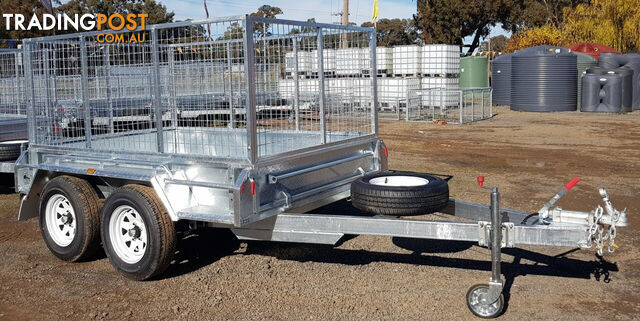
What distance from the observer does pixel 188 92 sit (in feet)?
24.7

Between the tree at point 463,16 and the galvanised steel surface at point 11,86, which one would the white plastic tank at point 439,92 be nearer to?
the galvanised steel surface at point 11,86

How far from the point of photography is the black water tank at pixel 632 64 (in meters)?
24.3

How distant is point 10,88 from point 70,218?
528 centimetres

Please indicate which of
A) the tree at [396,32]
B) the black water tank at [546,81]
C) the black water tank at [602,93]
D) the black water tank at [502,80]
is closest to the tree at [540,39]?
the black water tank at [502,80]

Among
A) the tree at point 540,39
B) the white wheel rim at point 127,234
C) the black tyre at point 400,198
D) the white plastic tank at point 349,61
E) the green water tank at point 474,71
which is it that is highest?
the tree at point 540,39

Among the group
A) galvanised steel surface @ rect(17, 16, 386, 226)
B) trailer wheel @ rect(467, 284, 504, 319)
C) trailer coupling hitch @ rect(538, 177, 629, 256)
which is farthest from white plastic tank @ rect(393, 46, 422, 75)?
trailer wheel @ rect(467, 284, 504, 319)

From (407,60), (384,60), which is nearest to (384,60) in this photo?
(384,60)

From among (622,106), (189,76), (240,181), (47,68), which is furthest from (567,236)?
(622,106)

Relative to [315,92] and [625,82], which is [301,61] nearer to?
[315,92]

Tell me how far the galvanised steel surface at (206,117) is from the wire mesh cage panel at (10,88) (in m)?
3.97

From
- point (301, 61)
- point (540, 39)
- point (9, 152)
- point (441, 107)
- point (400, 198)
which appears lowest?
point (400, 198)

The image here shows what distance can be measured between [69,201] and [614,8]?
35.4 meters

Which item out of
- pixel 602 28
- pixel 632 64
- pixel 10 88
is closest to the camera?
pixel 10 88

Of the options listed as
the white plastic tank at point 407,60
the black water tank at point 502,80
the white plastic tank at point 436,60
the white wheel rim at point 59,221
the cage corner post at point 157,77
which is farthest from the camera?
the black water tank at point 502,80
